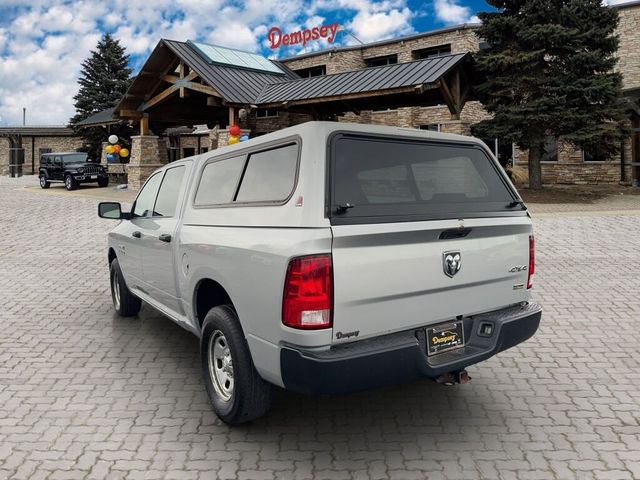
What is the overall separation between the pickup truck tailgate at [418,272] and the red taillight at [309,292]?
0.06 m

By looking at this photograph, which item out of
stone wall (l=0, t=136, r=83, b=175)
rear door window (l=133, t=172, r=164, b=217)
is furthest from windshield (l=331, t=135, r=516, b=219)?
stone wall (l=0, t=136, r=83, b=175)

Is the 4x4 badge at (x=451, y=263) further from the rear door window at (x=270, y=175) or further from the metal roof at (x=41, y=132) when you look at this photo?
the metal roof at (x=41, y=132)

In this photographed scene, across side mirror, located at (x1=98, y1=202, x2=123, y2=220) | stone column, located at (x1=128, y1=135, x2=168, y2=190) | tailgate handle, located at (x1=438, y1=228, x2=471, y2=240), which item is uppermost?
stone column, located at (x1=128, y1=135, x2=168, y2=190)

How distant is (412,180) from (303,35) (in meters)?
36.8

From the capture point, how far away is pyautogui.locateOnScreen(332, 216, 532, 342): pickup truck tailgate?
3064mm

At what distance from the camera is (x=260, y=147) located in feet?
12.5

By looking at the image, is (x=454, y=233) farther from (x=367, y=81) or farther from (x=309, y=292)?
(x=367, y=81)

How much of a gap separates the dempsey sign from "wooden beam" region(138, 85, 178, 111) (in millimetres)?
13808

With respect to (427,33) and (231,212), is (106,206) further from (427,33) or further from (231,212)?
(427,33)

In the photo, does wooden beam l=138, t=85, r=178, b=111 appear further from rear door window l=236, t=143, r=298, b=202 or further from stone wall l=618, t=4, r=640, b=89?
rear door window l=236, t=143, r=298, b=202

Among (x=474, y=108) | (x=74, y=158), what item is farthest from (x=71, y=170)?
(x=474, y=108)

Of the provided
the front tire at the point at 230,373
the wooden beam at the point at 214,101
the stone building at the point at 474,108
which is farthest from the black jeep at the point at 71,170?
the front tire at the point at 230,373

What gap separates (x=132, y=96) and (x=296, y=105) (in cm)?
975

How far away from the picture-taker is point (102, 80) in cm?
4650
